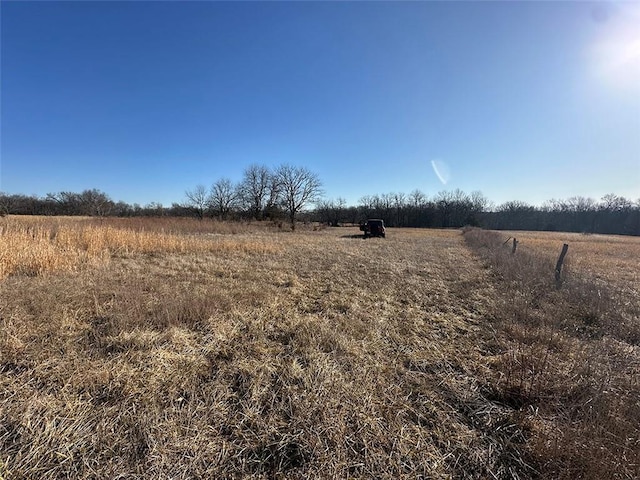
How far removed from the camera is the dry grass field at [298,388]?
2.01 m

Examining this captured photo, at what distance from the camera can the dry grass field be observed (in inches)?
79.0

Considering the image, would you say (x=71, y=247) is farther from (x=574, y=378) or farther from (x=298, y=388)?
(x=574, y=378)

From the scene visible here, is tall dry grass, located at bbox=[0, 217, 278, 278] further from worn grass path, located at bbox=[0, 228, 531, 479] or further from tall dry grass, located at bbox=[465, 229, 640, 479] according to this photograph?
tall dry grass, located at bbox=[465, 229, 640, 479]

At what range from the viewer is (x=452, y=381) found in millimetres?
3117

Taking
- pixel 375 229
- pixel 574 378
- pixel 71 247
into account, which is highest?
pixel 375 229

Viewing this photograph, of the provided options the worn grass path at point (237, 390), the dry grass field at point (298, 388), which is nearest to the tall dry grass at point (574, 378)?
the dry grass field at point (298, 388)

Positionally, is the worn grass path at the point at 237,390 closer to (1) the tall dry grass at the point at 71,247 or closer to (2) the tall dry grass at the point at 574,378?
(2) the tall dry grass at the point at 574,378

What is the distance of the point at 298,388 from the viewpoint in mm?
2793

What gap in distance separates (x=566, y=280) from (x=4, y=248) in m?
14.8

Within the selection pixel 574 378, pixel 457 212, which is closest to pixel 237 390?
pixel 574 378

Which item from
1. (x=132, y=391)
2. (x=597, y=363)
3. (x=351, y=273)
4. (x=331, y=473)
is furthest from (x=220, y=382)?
(x=351, y=273)

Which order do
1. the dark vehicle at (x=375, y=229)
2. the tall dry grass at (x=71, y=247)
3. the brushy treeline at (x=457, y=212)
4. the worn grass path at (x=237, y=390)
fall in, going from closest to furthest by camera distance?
the worn grass path at (x=237, y=390) → the tall dry grass at (x=71, y=247) → the dark vehicle at (x=375, y=229) → the brushy treeline at (x=457, y=212)

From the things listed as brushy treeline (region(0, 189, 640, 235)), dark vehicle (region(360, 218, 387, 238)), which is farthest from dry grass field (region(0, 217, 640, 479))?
brushy treeline (region(0, 189, 640, 235))

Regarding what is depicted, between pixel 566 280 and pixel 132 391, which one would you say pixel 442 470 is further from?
pixel 566 280
